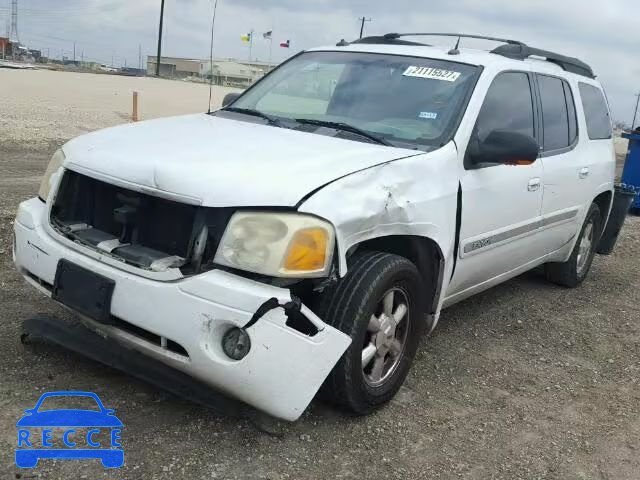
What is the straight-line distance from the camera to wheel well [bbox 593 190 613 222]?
19.2ft

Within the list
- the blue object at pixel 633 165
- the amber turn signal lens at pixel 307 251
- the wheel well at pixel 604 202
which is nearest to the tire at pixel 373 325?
the amber turn signal lens at pixel 307 251

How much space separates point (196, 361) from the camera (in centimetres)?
265

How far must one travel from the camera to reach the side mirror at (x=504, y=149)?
11.6ft

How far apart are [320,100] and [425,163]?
1025 millimetres

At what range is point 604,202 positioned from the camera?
5988 millimetres

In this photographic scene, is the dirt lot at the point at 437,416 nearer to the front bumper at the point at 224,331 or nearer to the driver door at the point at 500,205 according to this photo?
the front bumper at the point at 224,331

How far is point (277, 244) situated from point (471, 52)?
2.40 metres

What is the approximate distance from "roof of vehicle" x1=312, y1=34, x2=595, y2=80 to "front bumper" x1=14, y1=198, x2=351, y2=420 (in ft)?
7.17

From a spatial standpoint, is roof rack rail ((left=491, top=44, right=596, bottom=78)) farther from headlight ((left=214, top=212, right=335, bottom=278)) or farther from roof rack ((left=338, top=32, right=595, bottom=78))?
headlight ((left=214, top=212, right=335, bottom=278))

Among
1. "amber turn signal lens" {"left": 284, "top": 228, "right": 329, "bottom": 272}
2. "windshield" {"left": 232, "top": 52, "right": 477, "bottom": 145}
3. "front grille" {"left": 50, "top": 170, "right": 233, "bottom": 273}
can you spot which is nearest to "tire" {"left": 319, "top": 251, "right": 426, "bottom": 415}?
"amber turn signal lens" {"left": 284, "top": 228, "right": 329, "bottom": 272}

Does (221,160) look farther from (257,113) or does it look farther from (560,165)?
(560,165)

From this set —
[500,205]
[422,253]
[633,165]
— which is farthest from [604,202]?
[633,165]

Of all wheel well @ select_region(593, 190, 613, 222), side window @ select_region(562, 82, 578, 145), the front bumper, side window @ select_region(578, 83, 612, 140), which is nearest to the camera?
the front bumper

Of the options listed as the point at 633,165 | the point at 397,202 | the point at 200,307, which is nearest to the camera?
the point at 200,307
